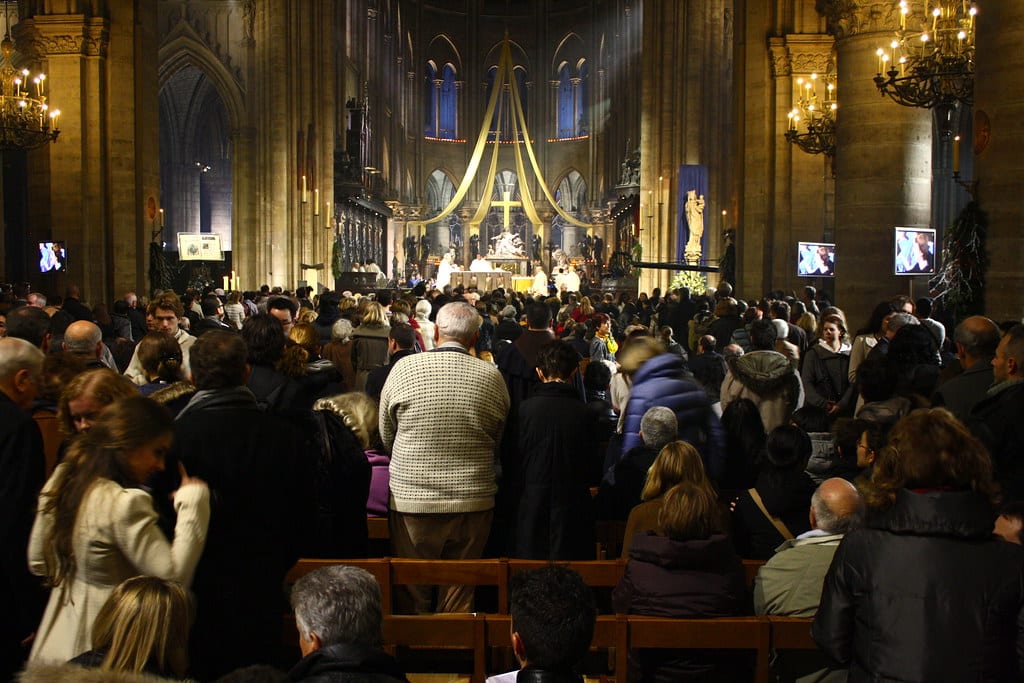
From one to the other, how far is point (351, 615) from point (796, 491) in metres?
2.80

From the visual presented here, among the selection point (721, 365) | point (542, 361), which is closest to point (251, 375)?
point (542, 361)

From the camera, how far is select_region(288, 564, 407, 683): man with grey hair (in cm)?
262

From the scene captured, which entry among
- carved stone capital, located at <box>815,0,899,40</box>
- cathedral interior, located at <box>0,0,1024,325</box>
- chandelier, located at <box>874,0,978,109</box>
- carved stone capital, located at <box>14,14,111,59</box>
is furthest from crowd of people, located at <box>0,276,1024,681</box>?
carved stone capital, located at <box>14,14,111,59</box>

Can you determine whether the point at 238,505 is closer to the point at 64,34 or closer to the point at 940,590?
the point at 940,590

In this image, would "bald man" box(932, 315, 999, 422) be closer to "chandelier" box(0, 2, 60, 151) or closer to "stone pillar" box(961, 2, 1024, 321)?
"stone pillar" box(961, 2, 1024, 321)

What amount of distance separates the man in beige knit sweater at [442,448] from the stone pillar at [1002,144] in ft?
19.8

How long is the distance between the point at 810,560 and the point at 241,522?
197cm

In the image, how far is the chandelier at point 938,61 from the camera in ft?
36.9

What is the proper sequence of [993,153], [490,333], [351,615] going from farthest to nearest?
1. [490,333]
2. [993,153]
3. [351,615]

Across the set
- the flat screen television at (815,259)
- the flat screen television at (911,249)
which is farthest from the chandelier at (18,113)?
the flat screen television at (911,249)

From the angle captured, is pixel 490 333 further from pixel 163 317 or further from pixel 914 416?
pixel 914 416

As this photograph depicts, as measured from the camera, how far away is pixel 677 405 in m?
5.98

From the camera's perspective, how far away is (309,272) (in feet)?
97.9

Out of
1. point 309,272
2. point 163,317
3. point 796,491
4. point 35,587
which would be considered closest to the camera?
point 35,587
